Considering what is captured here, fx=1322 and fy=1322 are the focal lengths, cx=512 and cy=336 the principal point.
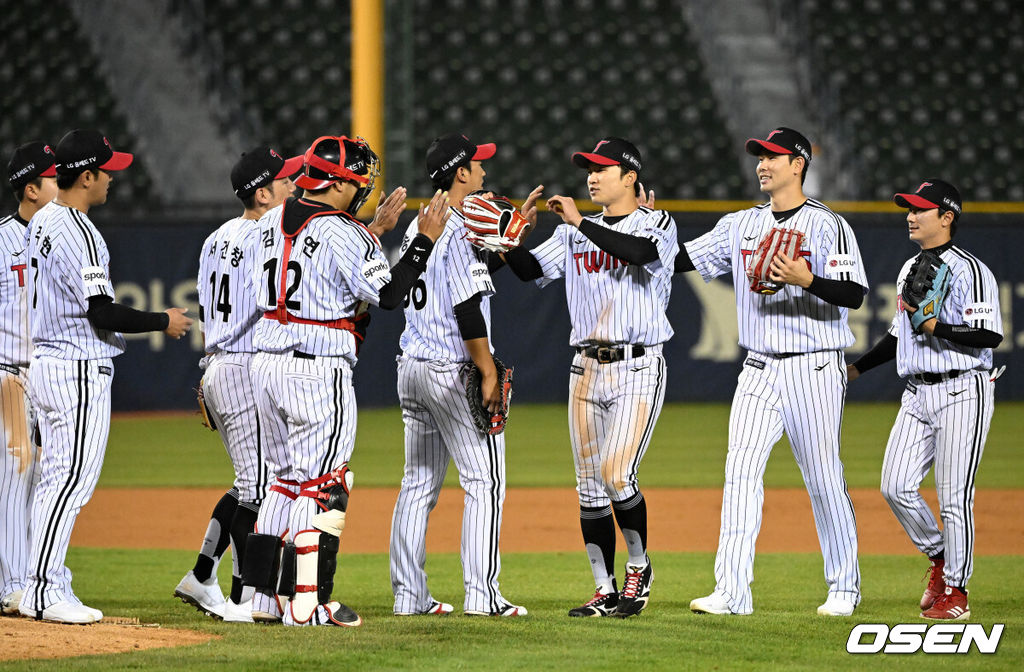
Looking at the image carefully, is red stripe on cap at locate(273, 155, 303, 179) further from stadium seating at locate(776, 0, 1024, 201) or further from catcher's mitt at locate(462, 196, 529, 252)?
stadium seating at locate(776, 0, 1024, 201)

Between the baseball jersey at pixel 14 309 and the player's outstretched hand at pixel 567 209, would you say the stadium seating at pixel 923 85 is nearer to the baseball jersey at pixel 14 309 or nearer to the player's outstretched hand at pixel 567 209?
the player's outstretched hand at pixel 567 209

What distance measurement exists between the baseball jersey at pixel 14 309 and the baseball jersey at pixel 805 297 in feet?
9.38

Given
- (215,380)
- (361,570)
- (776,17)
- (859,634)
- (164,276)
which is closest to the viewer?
(859,634)

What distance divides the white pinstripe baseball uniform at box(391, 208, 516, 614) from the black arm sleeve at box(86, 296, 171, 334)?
948 mm

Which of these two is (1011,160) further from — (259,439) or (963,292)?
(259,439)

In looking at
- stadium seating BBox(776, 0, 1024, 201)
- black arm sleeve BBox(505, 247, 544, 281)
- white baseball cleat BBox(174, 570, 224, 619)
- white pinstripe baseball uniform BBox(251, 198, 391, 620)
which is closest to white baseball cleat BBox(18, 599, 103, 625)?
white baseball cleat BBox(174, 570, 224, 619)

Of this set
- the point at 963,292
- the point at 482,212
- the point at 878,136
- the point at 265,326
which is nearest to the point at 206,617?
the point at 265,326

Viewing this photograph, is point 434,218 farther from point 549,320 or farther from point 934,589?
point 549,320

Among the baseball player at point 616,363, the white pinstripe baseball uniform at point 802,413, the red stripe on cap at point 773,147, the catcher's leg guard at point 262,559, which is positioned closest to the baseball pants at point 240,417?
the catcher's leg guard at point 262,559

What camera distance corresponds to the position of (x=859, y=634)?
4.55 metres

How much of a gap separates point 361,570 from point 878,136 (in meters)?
13.7

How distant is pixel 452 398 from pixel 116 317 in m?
1.26

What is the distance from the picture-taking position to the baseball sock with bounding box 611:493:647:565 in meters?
5.10

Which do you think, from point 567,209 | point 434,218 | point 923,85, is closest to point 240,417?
point 434,218
